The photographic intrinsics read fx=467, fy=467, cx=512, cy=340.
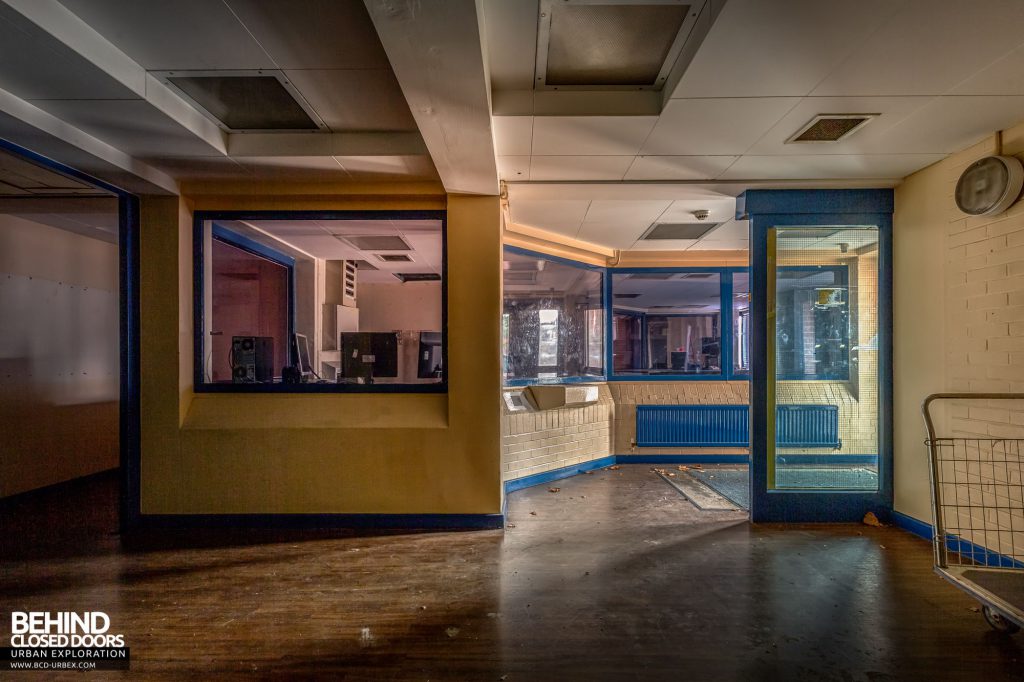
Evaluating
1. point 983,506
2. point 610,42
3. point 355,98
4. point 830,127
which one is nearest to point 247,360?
point 355,98

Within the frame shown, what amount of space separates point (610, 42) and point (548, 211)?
2256 millimetres

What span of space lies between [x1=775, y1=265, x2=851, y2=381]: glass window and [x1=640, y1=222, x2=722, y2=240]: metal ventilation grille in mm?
1271

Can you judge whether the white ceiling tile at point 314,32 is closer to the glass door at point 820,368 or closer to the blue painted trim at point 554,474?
the glass door at point 820,368

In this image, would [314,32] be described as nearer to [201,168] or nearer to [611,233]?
[201,168]

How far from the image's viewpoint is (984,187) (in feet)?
9.82

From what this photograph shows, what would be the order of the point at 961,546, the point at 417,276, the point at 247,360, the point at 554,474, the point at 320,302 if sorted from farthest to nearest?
the point at 417,276 < the point at 320,302 < the point at 554,474 < the point at 247,360 < the point at 961,546

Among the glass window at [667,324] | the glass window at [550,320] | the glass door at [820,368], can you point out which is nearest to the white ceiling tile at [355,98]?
the glass window at [550,320]

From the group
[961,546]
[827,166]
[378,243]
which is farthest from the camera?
[378,243]

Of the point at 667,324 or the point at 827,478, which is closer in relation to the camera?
the point at 827,478

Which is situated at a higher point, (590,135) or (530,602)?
(590,135)

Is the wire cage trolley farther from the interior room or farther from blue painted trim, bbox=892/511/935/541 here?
blue painted trim, bbox=892/511/935/541

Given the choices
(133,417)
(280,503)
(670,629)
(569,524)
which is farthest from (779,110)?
(133,417)

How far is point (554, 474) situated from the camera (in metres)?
5.34

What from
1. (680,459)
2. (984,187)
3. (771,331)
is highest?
(984,187)
